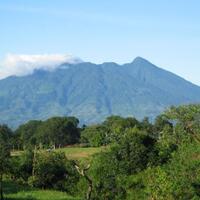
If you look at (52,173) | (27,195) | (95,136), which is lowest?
(27,195)

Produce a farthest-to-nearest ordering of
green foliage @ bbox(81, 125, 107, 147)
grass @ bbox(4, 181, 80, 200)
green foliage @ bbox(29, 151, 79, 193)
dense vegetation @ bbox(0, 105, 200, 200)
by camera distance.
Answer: green foliage @ bbox(81, 125, 107, 147) → green foliage @ bbox(29, 151, 79, 193) → dense vegetation @ bbox(0, 105, 200, 200) → grass @ bbox(4, 181, 80, 200)

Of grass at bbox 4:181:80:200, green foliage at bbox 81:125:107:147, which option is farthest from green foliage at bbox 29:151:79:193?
green foliage at bbox 81:125:107:147

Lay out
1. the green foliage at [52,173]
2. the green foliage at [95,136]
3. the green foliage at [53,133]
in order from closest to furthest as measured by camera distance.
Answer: the green foliage at [52,173], the green foliage at [95,136], the green foliage at [53,133]

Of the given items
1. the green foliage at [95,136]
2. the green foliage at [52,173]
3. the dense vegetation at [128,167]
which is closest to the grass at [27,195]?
the dense vegetation at [128,167]

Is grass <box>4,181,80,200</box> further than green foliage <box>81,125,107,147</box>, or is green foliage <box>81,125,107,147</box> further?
green foliage <box>81,125,107,147</box>

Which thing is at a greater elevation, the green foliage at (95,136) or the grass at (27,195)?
the green foliage at (95,136)

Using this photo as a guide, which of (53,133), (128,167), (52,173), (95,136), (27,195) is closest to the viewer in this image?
(27,195)

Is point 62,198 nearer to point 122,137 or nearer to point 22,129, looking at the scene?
point 122,137

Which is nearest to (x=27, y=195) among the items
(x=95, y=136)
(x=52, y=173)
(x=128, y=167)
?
(x=52, y=173)

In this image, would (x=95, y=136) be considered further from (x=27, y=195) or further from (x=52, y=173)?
(x=27, y=195)

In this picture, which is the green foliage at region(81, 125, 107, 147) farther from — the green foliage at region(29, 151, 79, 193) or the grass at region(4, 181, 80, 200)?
the grass at region(4, 181, 80, 200)

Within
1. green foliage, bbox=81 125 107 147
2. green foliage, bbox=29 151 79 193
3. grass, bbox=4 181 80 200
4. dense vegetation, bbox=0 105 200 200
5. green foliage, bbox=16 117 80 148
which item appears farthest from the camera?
green foliage, bbox=16 117 80 148

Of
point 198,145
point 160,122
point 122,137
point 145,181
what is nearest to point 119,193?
point 145,181

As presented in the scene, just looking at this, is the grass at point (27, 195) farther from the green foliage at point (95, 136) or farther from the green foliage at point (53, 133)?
the green foliage at point (53, 133)
